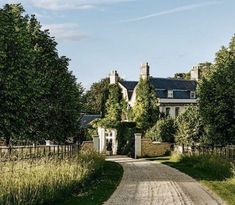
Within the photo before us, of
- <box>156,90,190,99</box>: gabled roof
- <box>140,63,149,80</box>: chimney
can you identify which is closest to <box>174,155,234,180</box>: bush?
<box>140,63,149,80</box>: chimney

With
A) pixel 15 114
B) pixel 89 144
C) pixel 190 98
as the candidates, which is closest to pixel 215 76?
pixel 15 114

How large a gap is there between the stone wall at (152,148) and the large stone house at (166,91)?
1489 centimetres

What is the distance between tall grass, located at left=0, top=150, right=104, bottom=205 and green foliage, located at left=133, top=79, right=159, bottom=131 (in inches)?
1840

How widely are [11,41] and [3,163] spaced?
37.2ft

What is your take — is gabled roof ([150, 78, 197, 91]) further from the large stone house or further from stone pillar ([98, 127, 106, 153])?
stone pillar ([98, 127, 106, 153])

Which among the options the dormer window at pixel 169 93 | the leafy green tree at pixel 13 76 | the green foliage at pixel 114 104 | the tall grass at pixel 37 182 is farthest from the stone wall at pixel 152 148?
the tall grass at pixel 37 182

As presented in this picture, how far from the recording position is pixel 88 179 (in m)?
22.2

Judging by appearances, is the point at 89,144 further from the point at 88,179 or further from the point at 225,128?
the point at 88,179

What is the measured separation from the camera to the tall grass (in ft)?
48.7

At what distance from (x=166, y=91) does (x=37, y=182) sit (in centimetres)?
5859

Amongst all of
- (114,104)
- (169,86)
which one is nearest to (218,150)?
(114,104)

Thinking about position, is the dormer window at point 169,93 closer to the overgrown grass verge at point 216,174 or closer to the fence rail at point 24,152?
the overgrown grass verge at point 216,174

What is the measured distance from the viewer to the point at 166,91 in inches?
2916

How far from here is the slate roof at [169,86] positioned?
73.2 metres
